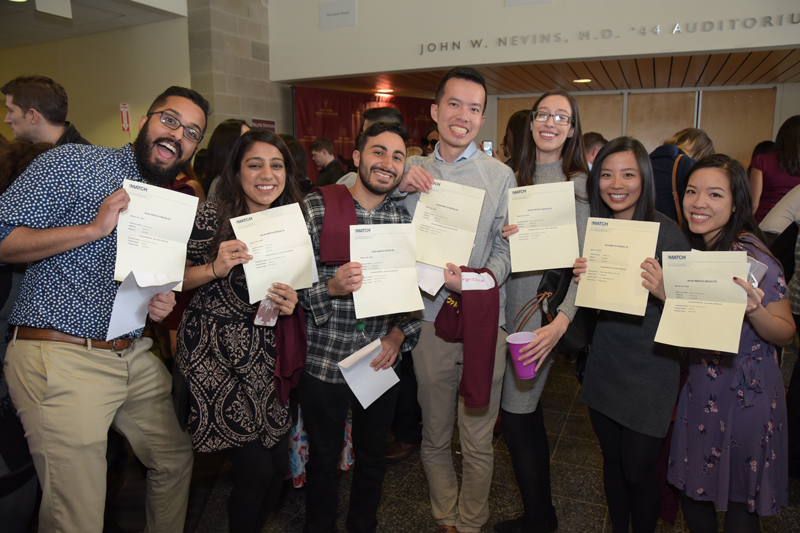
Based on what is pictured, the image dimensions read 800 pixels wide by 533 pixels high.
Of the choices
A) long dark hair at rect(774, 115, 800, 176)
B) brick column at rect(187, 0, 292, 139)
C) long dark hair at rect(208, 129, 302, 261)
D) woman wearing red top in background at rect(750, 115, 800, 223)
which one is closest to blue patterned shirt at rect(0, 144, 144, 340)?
long dark hair at rect(208, 129, 302, 261)

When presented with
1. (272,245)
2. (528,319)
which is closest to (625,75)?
(528,319)

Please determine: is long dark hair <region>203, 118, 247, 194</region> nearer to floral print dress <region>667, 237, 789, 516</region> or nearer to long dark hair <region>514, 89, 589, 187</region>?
long dark hair <region>514, 89, 589, 187</region>

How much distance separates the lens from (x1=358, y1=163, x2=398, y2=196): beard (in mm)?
1992

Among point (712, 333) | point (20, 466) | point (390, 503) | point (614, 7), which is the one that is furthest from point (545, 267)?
point (614, 7)

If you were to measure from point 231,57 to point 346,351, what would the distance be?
237 inches

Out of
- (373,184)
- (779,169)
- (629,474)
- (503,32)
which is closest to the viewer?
(629,474)

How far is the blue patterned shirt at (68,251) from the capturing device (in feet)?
5.28

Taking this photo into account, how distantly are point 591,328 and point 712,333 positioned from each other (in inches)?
18.8

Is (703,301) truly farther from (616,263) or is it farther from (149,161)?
(149,161)

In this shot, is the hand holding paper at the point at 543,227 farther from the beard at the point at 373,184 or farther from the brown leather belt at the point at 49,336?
the brown leather belt at the point at 49,336

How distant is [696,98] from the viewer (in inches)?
315

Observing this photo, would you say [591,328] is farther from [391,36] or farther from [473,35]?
[391,36]

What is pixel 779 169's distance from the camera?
411 centimetres

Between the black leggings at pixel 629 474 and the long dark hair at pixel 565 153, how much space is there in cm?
100
